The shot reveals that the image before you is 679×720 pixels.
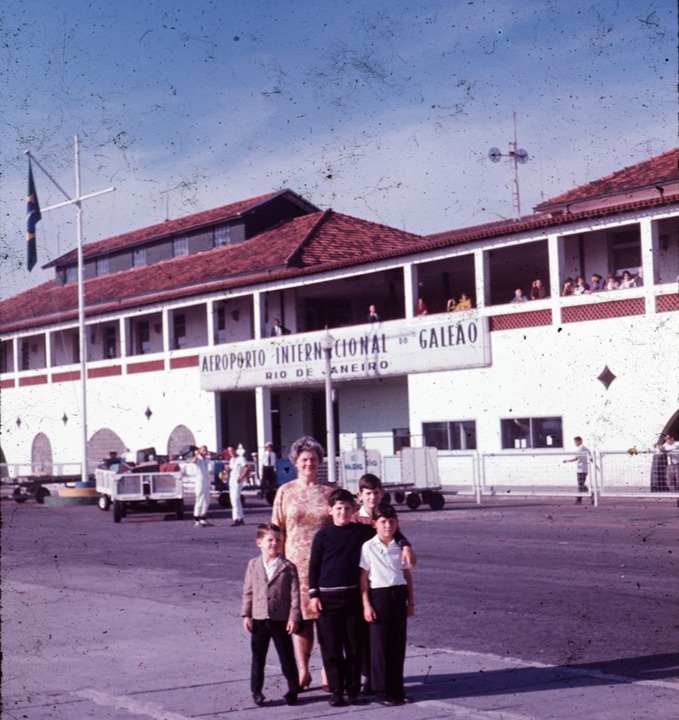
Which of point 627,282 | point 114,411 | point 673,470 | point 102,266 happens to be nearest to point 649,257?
point 627,282

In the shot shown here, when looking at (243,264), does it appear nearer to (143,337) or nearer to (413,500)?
(143,337)

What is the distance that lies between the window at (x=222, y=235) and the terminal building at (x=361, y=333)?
0.12m

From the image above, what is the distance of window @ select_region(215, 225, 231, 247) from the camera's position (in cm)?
4789

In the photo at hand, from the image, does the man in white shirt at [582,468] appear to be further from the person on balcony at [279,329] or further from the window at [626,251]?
the person on balcony at [279,329]

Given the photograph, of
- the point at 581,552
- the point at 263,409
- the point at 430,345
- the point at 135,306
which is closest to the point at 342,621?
the point at 581,552

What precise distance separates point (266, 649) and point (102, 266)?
48037 mm

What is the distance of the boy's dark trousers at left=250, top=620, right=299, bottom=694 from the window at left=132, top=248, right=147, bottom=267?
4474cm

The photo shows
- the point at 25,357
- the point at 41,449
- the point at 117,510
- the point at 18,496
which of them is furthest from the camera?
the point at 25,357

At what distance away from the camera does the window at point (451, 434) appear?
33.7m

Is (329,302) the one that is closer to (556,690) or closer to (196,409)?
(196,409)

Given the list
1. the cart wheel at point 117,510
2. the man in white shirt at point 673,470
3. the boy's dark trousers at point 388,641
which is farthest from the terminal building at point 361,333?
the boy's dark trousers at point 388,641

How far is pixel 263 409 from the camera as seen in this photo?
4144 centimetres

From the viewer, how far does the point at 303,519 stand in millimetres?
8164

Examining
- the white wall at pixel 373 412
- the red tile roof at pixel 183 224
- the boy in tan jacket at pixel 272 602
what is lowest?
the boy in tan jacket at pixel 272 602
